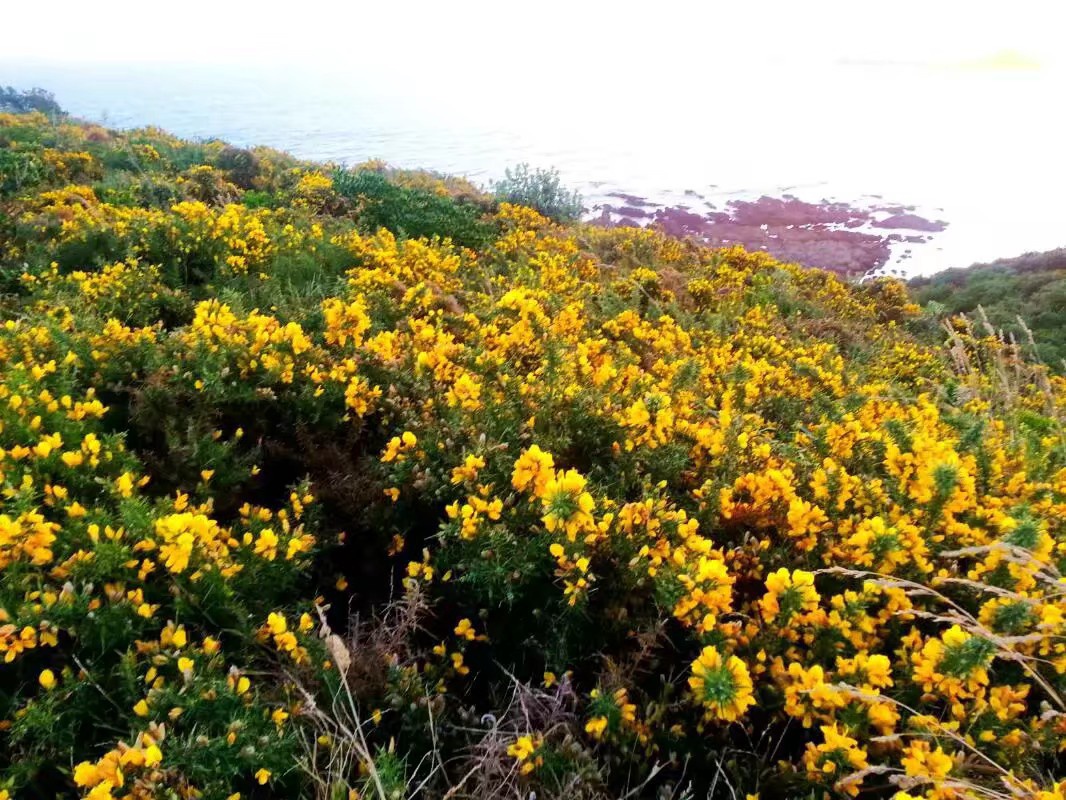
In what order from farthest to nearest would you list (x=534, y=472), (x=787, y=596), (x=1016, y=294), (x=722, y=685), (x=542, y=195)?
(x=1016, y=294)
(x=542, y=195)
(x=534, y=472)
(x=787, y=596)
(x=722, y=685)

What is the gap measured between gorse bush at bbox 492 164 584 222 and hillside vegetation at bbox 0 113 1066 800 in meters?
8.47

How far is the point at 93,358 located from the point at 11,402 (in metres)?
0.73

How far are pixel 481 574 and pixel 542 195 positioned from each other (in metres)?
11.3

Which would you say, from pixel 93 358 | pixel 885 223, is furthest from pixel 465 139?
pixel 93 358

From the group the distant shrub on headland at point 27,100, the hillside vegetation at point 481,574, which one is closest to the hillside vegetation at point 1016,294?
the hillside vegetation at point 481,574

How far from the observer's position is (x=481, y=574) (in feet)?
6.78

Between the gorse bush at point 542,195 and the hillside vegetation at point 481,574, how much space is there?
8.47m

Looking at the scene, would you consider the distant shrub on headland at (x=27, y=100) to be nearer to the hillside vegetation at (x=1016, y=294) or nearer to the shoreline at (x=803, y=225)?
the shoreline at (x=803, y=225)

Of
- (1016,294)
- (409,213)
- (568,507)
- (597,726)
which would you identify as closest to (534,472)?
(568,507)

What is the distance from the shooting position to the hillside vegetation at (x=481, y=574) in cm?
164

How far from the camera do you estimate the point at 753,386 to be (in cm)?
441

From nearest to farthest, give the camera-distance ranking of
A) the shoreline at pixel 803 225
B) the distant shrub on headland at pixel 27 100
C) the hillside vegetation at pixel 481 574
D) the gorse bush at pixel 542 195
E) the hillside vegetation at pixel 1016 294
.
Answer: the hillside vegetation at pixel 481 574 < the gorse bush at pixel 542 195 < the hillside vegetation at pixel 1016 294 < the shoreline at pixel 803 225 < the distant shrub on headland at pixel 27 100

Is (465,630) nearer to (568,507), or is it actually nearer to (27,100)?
(568,507)

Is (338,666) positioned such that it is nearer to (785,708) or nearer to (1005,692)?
(785,708)
